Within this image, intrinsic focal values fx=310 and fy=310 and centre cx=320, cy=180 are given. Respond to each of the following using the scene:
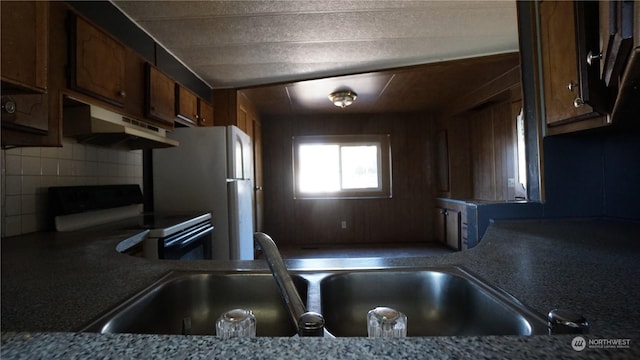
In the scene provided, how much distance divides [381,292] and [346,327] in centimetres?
14

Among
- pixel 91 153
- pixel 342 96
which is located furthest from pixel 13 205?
pixel 342 96

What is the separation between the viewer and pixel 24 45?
111 centimetres

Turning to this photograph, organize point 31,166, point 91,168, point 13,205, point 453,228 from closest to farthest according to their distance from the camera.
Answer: point 13,205
point 31,166
point 91,168
point 453,228

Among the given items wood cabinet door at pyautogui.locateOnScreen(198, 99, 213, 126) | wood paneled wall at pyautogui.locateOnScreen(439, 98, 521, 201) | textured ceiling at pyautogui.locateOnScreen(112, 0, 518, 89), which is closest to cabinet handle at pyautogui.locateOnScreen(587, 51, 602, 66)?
textured ceiling at pyautogui.locateOnScreen(112, 0, 518, 89)

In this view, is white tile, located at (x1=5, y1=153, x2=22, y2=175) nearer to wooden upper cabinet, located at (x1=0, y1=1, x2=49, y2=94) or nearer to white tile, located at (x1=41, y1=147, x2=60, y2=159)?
white tile, located at (x1=41, y1=147, x2=60, y2=159)

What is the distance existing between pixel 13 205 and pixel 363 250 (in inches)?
157

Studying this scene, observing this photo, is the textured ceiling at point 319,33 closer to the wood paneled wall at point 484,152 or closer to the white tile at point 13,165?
the white tile at point 13,165

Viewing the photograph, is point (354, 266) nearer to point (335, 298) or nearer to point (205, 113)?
point (335, 298)

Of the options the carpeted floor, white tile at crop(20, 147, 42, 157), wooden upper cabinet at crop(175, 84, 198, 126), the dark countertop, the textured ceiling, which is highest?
the textured ceiling

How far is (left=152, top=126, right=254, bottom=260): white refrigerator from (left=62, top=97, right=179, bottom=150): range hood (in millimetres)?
504

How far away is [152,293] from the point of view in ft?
2.43

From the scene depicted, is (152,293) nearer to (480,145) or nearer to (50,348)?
(50,348)

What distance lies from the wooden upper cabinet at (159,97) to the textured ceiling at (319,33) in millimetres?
305

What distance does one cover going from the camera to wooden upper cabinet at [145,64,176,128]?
2.15 m
